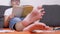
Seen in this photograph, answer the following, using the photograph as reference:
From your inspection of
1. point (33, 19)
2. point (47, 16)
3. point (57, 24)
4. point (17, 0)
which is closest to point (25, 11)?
point (17, 0)

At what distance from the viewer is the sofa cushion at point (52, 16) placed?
8.26 feet

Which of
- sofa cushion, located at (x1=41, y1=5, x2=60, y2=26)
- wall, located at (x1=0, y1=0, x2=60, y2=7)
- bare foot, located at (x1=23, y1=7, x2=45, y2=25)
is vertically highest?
wall, located at (x1=0, y1=0, x2=60, y2=7)

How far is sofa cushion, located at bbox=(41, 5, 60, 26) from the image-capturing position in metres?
2.52

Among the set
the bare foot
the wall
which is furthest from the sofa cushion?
the bare foot

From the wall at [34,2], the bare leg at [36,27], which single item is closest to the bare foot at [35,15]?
the bare leg at [36,27]

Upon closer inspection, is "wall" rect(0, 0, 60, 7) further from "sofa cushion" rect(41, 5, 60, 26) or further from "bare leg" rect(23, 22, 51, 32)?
"bare leg" rect(23, 22, 51, 32)

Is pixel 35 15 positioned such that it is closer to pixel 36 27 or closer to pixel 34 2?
pixel 36 27

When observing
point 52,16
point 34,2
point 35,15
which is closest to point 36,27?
point 35,15

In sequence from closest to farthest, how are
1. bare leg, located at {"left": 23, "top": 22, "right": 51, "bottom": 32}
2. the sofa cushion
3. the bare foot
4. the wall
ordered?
bare leg, located at {"left": 23, "top": 22, "right": 51, "bottom": 32} < the bare foot < the sofa cushion < the wall

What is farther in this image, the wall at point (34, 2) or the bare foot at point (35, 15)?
the wall at point (34, 2)

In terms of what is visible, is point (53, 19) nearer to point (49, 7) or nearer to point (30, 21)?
point (49, 7)

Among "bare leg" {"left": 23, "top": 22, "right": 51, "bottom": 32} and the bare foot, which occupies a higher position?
the bare foot

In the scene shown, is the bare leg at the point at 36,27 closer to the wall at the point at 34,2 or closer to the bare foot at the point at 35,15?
the bare foot at the point at 35,15

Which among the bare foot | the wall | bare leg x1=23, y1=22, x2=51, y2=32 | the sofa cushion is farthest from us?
the wall
